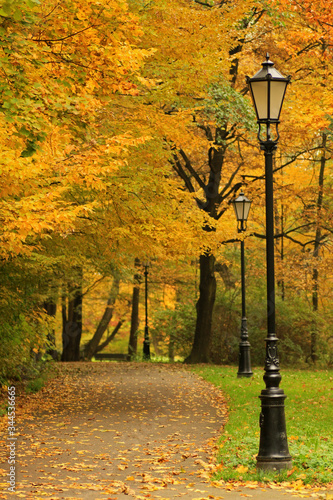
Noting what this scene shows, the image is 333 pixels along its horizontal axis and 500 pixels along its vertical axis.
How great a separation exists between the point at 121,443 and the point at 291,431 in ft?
8.17

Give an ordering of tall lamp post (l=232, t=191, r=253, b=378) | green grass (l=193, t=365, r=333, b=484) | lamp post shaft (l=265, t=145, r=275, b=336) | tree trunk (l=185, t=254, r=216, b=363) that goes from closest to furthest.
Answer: green grass (l=193, t=365, r=333, b=484), lamp post shaft (l=265, t=145, r=275, b=336), tall lamp post (l=232, t=191, r=253, b=378), tree trunk (l=185, t=254, r=216, b=363)

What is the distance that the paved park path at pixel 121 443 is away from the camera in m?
6.73

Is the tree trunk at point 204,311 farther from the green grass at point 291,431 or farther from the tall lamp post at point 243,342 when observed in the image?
the green grass at point 291,431

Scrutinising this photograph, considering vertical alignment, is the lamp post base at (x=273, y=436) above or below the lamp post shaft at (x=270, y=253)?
below

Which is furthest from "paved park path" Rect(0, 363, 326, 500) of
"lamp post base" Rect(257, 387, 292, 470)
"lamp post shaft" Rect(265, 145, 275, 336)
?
"lamp post shaft" Rect(265, 145, 275, 336)

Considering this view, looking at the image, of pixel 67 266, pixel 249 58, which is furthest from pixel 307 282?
pixel 67 266

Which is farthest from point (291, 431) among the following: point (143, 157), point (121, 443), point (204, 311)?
point (204, 311)

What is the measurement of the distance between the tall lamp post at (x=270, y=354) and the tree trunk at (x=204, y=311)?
624 inches

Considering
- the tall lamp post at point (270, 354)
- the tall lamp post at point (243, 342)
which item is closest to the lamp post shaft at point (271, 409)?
the tall lamp post at point (270, 354)

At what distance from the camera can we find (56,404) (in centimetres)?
1394

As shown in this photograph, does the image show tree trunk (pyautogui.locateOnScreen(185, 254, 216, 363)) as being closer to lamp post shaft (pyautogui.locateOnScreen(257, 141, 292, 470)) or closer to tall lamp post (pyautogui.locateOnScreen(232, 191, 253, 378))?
tall lamp post (pyautogui.locateOnScreen(232, 191, 253, 378))

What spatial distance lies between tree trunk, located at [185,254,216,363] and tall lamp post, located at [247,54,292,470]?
15.9 meters

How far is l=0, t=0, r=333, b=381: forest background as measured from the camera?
8273 millimetres

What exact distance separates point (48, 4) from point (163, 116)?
4248 mm
